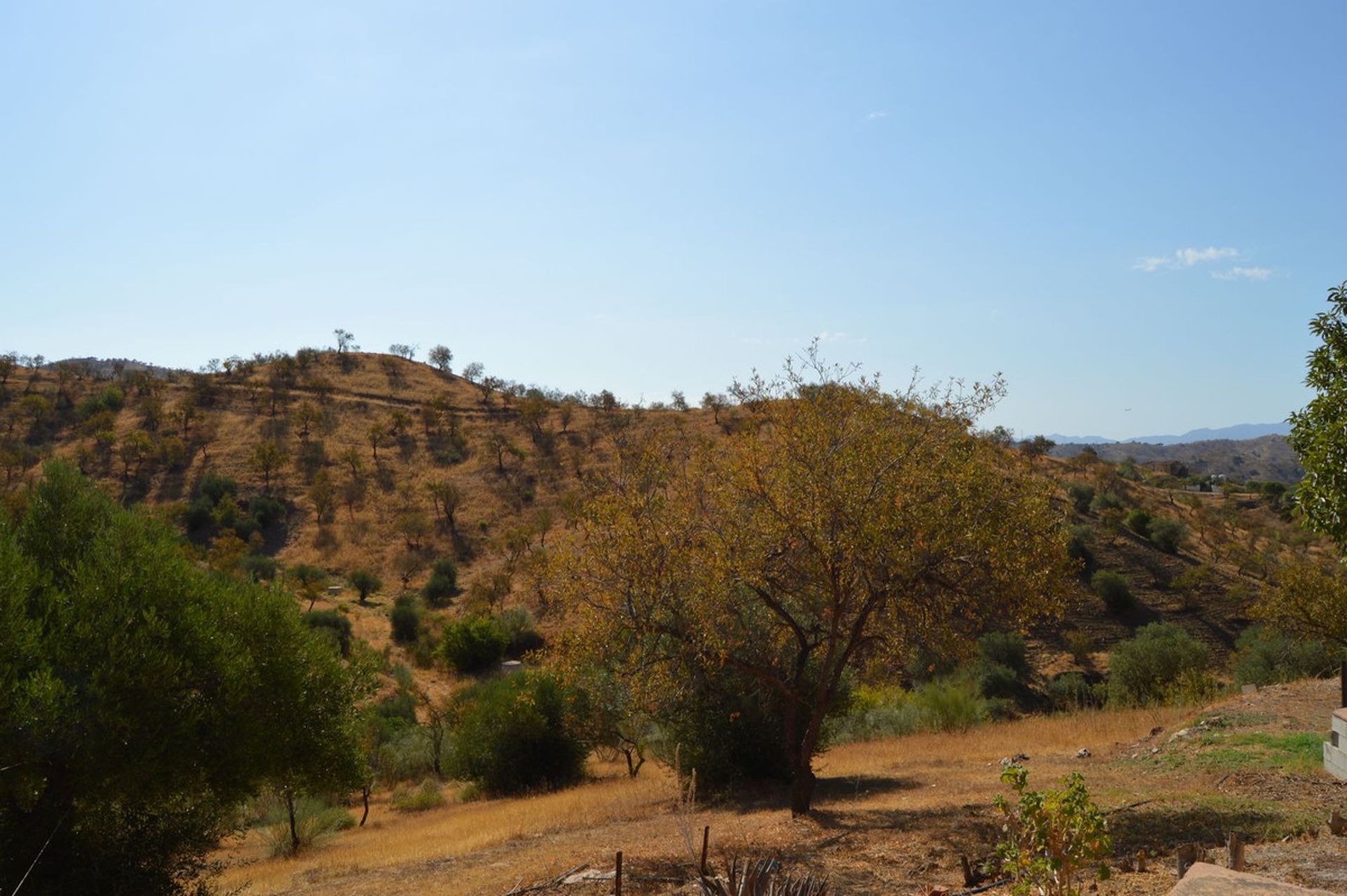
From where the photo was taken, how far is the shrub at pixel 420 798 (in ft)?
86.4

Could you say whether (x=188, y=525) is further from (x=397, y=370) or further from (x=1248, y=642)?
(x=1248, y=642)

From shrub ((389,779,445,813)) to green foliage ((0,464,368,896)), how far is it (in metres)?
12.8

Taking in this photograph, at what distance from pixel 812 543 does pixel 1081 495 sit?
177 feet

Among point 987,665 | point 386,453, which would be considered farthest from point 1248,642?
point 386,453

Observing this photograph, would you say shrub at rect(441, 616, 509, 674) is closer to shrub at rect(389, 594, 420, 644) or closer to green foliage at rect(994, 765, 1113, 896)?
shrub at rect(389, 594, 420, 644)

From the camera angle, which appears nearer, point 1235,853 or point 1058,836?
point 1058,836

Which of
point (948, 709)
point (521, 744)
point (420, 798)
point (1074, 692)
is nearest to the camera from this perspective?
point (948, 709)

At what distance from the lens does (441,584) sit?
54.3m

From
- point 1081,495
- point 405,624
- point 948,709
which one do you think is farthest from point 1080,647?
point 405,624

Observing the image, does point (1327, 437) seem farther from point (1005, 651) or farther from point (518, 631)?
point (518, 631)

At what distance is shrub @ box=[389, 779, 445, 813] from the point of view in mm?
26328

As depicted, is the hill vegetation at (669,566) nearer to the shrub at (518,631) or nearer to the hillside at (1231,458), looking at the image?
the shrub at (518,631)

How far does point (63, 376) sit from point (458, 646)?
6054 cm

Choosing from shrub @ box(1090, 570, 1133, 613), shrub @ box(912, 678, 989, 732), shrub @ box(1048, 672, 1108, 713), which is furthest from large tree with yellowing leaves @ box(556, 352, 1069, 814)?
shrub @ box(1090, 570, 1133, 613)
